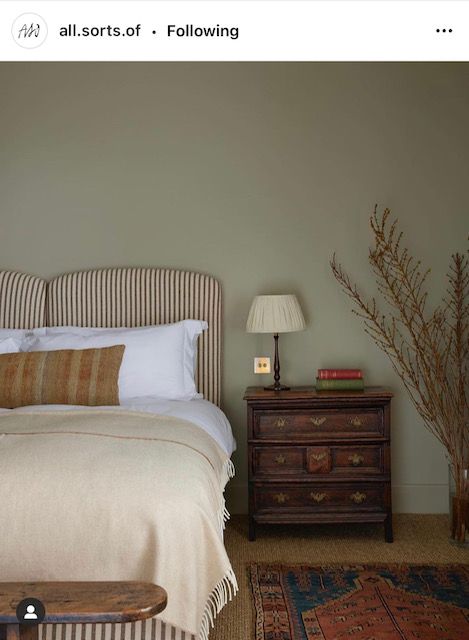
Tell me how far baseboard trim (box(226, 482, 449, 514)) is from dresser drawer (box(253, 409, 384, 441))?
61 cm

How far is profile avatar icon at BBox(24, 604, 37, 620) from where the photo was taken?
1774 millimetres

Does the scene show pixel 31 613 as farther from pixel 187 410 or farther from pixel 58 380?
pixel 58 380

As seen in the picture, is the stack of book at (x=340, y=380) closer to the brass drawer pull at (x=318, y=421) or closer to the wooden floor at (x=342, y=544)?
the brass drawer pull at (x=318, y=421)

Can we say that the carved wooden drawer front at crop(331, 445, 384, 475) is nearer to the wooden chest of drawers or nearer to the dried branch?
the wooden chest of drawers

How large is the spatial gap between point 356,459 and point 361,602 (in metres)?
0.96

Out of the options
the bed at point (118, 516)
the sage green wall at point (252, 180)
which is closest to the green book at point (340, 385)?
the sage green wall at point (252, 180)

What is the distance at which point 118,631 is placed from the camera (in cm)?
242

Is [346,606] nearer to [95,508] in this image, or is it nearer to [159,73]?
[95,508]

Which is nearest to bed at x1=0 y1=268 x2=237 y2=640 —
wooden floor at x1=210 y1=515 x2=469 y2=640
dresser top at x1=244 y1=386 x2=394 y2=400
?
wooden floor at x1=210 y1=515 x2=469 y2=640

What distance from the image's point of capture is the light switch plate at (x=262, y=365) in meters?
4.34

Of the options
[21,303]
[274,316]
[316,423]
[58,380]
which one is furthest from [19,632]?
[21,303]

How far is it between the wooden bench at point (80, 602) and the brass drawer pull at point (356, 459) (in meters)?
2.14

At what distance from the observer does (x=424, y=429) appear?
4.41 m

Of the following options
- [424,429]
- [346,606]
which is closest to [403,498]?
[424,429]
